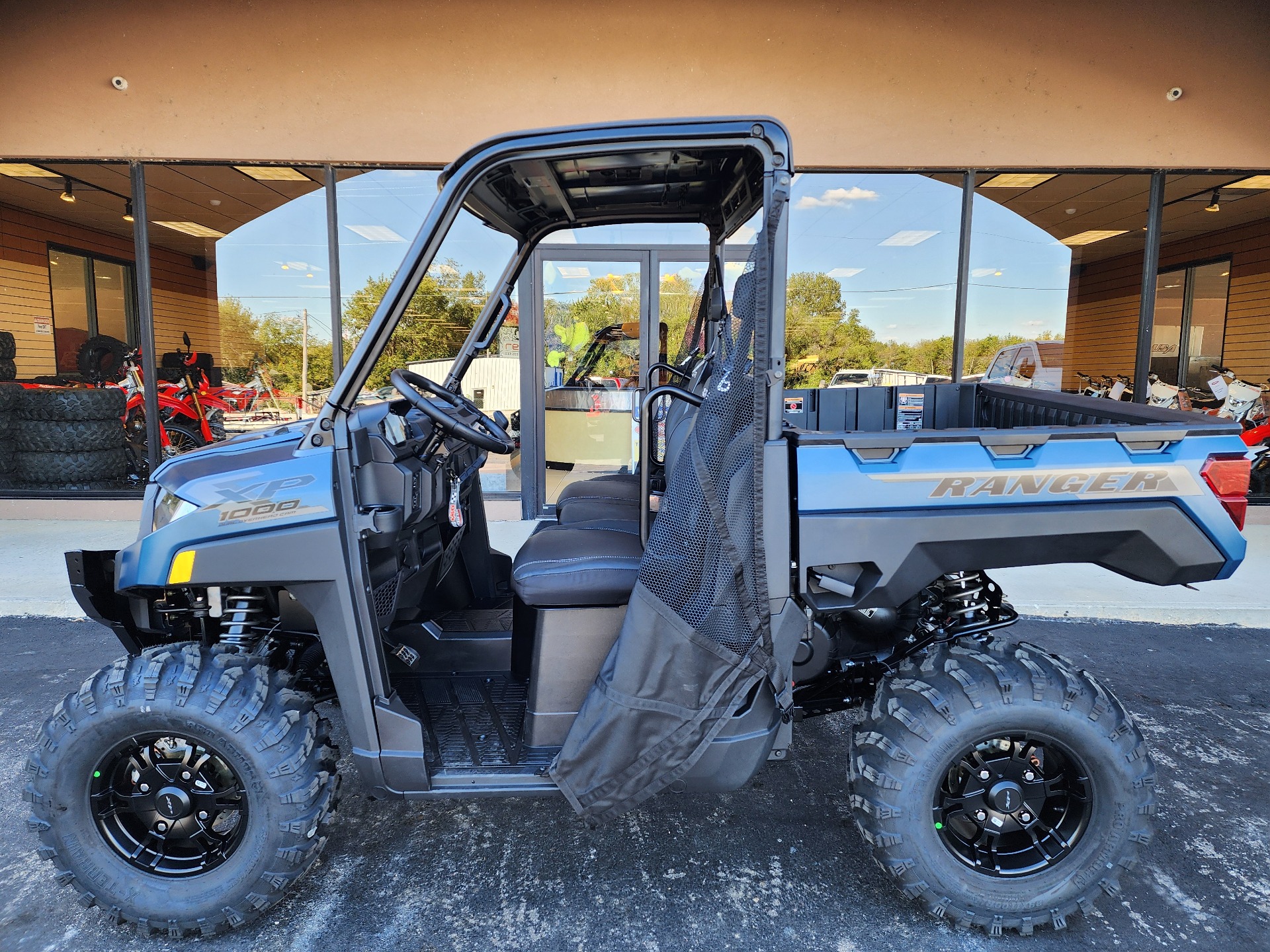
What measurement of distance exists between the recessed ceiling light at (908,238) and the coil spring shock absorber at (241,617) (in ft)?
22.3

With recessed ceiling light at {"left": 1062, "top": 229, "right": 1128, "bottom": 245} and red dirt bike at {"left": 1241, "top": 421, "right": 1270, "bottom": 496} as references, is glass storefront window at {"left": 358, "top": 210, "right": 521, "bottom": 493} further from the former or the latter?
red dirt bike at {"left": 1241, "top": 421, "right": 1270, "bottom": 496}

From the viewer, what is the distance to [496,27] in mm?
6152

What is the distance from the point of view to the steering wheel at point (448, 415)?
2.12 meters

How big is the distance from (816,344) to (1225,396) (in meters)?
5.31

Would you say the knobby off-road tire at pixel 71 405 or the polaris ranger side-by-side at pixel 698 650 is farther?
the knobby off-road tire at pixel 71 405

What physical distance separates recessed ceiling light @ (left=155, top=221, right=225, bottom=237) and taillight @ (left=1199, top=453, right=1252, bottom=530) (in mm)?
8048

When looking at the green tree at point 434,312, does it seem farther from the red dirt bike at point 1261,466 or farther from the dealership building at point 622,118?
the red dirt bike at point 1261,466

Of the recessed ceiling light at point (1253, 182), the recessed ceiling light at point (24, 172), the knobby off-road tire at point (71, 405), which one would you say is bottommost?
the knobby off-road tire at point (71, 405)

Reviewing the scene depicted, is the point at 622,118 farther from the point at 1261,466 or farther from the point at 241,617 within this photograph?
the point at 1261,466

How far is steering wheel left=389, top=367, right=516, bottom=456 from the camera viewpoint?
2.12m

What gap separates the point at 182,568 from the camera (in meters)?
1.95

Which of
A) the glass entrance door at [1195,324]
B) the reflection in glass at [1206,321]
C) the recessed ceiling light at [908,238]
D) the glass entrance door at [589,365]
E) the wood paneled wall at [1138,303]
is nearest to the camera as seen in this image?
the glass entrance door at [589,365]

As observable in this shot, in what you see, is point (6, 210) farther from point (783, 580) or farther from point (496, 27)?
point (783, 580)

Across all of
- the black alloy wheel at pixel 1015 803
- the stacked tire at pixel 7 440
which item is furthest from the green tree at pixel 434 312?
the stacked tire at pixel 7 440
